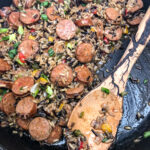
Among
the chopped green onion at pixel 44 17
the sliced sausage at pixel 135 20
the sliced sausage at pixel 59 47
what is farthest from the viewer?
the sliced sausage at pixel 135 20

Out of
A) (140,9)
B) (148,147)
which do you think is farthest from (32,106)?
(140,9)

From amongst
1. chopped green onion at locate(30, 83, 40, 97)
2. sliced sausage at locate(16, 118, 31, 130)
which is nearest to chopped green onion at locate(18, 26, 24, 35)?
chopped green onion at locate(30, 83, 40, 97)

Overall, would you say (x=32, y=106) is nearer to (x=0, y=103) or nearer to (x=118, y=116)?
(x=0, y=103)

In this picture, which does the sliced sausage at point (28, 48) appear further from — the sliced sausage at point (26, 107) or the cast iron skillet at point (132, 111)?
the cast iron skillet at point (132, 111)

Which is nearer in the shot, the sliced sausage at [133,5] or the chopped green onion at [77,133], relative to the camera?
the chopped green onion at [77,133]

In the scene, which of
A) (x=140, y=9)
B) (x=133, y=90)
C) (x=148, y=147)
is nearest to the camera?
(x=148, y=147)

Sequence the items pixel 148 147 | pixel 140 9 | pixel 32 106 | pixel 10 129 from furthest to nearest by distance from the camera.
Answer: pixel 140 9
pixel 10 129
pixel 32 106
pixel 148 147

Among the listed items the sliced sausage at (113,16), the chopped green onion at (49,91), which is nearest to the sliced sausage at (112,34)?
the sliced sausage at (113,16)
